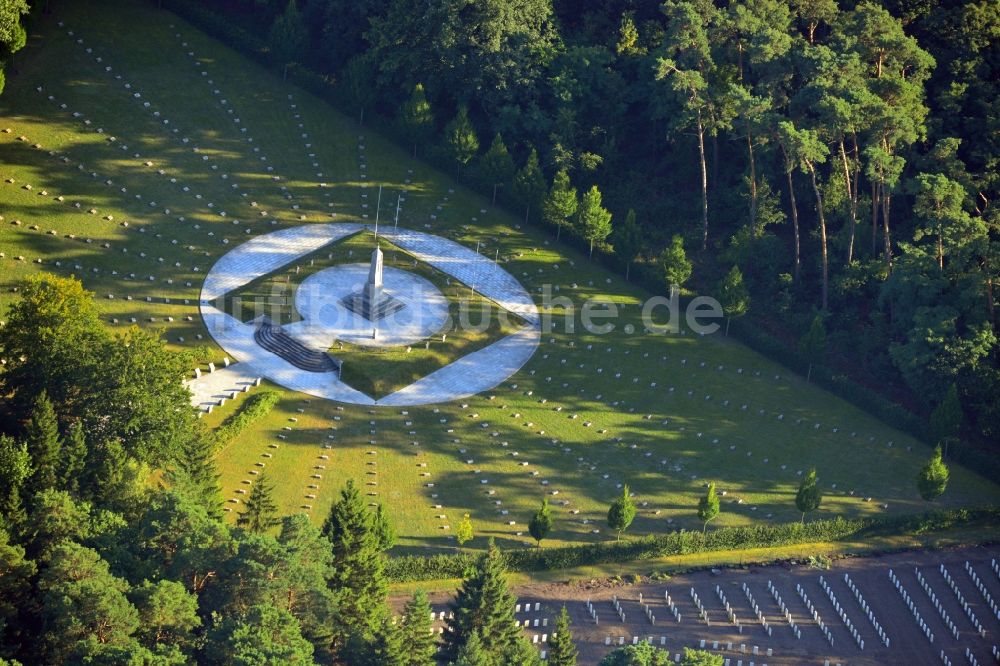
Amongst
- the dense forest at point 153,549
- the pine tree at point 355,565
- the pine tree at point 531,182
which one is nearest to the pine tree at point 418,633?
the dense forest at point 153,549

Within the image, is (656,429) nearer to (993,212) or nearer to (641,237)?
(641,237)

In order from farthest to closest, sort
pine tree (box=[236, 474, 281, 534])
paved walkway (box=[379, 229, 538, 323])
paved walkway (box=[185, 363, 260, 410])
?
paved walkway (box=[379, 229, 538, 323]), paved walkway (box=[185, 363, 260, 410]), pine tree (box=[236, 474, 281, 534])

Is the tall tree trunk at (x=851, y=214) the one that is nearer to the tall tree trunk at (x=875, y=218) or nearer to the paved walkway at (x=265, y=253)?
the tall tree trunk at (x=875, y=218)

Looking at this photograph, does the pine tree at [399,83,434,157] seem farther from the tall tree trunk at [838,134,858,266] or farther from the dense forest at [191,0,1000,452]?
the tall tree trunk at [838,134,858,266]

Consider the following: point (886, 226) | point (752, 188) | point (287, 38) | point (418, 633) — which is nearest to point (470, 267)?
point (752, 188)

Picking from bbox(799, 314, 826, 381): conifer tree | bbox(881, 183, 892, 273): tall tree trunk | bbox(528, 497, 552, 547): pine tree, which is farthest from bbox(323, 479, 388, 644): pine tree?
bbox(881, 183, 892, 273): tall tree trunk
